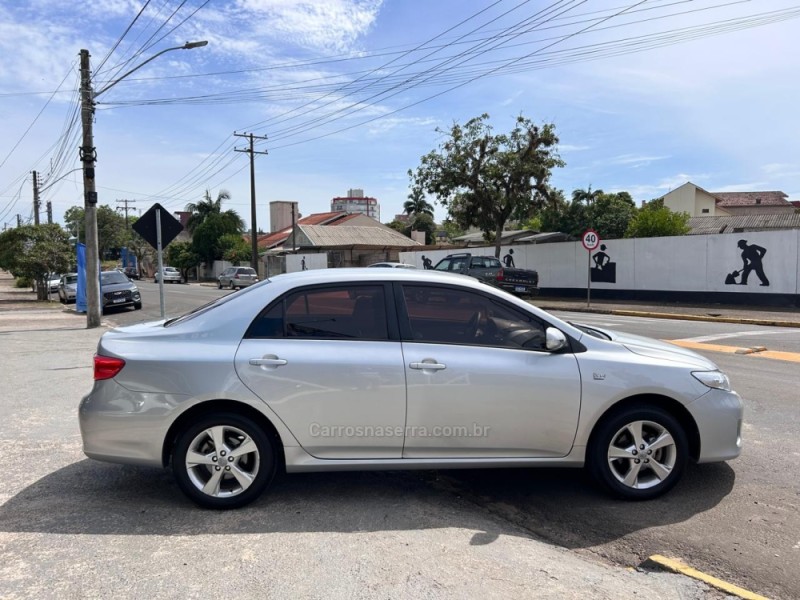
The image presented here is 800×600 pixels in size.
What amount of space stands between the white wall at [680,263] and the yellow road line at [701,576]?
63.4ft

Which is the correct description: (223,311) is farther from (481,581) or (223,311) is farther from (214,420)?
(481,581)

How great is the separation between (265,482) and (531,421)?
1.82m

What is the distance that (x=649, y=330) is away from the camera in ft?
47.2

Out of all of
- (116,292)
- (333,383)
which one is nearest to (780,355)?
(333,383)

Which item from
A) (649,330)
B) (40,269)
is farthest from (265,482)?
(40,269)

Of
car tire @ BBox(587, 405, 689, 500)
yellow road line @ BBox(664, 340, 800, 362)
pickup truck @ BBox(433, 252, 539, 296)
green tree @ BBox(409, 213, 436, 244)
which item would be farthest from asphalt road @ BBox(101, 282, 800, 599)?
green tree @ BBox(409, 213, 436, 244)

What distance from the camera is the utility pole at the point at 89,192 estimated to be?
16578mm

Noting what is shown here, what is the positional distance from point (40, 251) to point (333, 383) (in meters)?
26.5

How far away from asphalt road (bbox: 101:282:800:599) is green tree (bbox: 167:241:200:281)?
5984 cm

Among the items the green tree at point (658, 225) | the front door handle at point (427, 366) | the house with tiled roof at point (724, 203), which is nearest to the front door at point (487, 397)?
the front door handle at point (427, 366)

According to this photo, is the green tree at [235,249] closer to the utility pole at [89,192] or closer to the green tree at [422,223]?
the green tree at [422,223]

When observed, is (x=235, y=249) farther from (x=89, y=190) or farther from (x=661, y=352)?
(x=661, y=352)

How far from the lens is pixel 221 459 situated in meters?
3.94
